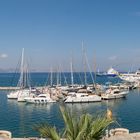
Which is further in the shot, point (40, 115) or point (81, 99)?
point (81, 99)

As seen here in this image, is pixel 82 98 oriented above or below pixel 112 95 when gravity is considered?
below

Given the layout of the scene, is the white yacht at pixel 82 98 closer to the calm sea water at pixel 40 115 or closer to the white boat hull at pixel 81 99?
the white boat hull at pixel 81 99

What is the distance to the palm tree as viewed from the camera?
8742 millimetres

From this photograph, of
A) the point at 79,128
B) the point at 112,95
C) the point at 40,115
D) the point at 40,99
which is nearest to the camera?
the point at 79,128

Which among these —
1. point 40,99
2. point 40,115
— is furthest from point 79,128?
point 40,99

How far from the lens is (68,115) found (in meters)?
8.87

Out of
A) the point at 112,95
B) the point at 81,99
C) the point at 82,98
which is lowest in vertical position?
the point at 81,99

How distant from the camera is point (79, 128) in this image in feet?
28.9

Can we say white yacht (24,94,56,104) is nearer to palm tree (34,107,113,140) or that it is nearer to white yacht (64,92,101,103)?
white yacht (64,92,101,103)

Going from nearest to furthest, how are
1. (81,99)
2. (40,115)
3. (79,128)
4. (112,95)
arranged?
(79,128), (40,115), (81,99), (112,95)

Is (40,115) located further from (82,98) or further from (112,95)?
(112,95)

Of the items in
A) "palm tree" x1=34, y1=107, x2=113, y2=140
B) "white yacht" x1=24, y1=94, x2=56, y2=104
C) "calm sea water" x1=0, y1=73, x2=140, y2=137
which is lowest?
"calm sea water" x1=0, y1=73, x2=140, y2=137

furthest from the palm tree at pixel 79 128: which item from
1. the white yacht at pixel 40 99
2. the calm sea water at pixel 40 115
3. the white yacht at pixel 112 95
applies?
the white yacht at pixel 112 95

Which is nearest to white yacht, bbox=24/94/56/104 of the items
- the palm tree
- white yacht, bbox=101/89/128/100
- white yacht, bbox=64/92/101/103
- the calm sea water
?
the calm sea water
